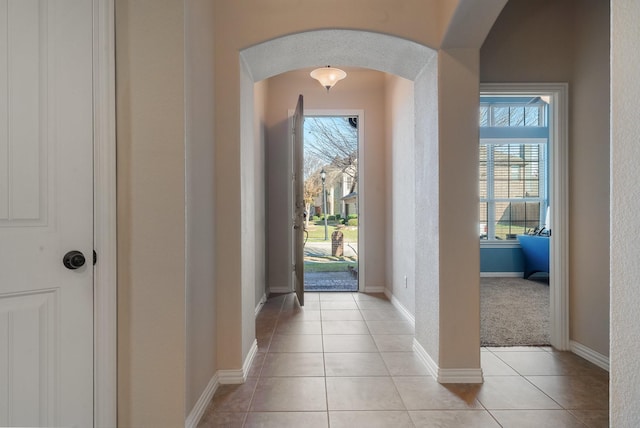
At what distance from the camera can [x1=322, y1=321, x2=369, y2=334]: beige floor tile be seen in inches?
114

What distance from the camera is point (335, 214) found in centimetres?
639

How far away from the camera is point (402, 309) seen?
338cm

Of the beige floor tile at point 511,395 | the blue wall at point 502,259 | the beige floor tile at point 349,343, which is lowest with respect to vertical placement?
the beige floor tile at point 511,395

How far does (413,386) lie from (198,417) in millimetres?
1232

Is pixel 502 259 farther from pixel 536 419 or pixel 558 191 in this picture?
pixel 536 419

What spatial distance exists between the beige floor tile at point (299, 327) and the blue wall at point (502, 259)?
364 centimetres

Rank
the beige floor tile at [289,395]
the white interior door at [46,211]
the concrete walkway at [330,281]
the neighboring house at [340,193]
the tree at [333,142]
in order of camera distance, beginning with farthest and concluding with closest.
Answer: the neighboring house at [340,193] → the tree at [333,142] → the concrete walkway at [330,281] → the beige floor tile at [289,395] → the white interior door at [46,211]

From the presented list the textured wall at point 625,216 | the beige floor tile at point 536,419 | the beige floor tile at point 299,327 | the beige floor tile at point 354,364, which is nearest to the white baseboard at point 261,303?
the beige floor tile at point 299,327

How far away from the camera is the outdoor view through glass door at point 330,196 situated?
5859 millimetres

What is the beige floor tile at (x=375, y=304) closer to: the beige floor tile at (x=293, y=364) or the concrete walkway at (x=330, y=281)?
the concrete walkway at (x=330, y=281)

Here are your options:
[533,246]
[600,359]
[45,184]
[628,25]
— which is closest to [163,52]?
[45,184]

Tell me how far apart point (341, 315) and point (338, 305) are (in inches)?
14.0

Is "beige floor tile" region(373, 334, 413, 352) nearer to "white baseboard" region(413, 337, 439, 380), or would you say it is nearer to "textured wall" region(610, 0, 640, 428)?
"white baseboard" region(413, 337, 439, 380)

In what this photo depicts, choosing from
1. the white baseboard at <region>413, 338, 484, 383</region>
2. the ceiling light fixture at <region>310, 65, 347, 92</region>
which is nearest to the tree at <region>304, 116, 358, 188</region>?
the ceiling light fixture at <region>310, 65, 347, 92</region>
